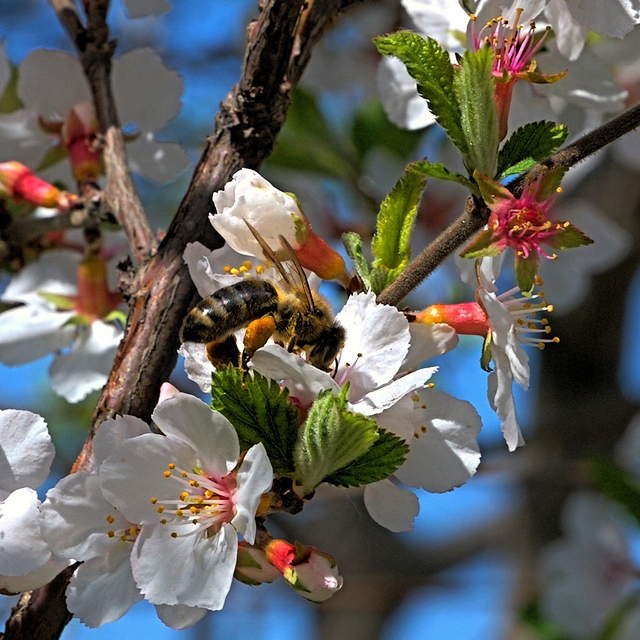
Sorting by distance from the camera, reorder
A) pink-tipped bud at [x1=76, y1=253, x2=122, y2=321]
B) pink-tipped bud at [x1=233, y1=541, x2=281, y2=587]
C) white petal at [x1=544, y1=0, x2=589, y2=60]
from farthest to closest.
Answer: pink-tipped bud at [x1=76, y1=253, x2=122, y2=321]
white petal at [x1=544, y1=0, x2=589, y2=60]
pink-tipped bud at [x1=233, y1=541, x2=281, y2=587]

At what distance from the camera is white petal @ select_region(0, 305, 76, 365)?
1.56 meters

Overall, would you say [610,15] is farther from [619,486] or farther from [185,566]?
[619,486]

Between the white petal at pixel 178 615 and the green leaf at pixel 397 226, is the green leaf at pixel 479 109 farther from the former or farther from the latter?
the white petal at pixel 178 615

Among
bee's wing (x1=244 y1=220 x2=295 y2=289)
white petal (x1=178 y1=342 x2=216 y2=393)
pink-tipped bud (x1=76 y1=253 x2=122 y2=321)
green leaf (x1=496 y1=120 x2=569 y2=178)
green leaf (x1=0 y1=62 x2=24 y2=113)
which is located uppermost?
green leaf (x1=496 y1=120 x2=569 y2=178)

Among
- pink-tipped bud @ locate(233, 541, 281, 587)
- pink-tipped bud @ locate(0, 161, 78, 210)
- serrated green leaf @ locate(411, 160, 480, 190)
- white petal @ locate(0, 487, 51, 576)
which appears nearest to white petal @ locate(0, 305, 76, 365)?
pink-tipped bud @ locate(0, 161, 78, 210)

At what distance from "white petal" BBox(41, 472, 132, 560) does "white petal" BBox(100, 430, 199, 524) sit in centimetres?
3

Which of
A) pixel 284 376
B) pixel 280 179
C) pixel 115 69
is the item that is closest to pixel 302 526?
pixel 280 179

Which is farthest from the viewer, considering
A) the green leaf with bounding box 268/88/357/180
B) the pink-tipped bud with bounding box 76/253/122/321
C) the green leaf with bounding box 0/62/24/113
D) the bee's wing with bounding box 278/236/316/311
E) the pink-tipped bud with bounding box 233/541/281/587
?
the green leaf with bounding box 268/88/357/180

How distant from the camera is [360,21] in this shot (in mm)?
2875

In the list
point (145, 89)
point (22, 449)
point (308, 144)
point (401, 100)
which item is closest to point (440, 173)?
point (22, 449)

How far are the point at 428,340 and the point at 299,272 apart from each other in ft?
0.65

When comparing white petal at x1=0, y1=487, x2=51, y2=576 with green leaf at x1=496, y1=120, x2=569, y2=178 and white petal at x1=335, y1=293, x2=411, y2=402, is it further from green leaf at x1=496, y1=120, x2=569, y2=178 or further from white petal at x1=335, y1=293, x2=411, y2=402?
green leaf at x1=496, y1=120, x2=569, y2=178

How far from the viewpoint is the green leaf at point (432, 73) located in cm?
97

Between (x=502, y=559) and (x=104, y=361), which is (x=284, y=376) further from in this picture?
(x=502, y=559)
